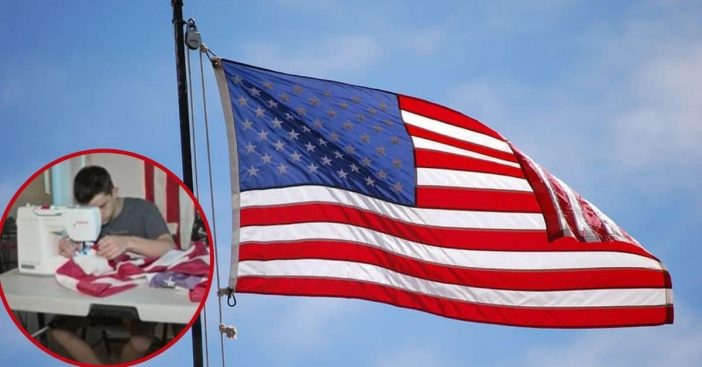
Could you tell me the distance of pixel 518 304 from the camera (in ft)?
43.4

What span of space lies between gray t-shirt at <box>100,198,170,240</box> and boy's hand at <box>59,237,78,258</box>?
0.24 metres

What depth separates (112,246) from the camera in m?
9.52

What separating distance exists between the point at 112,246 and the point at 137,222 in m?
0.36

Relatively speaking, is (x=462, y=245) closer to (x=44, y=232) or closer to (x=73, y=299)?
(x=73, y=299)

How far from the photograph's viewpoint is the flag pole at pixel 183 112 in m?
11.5

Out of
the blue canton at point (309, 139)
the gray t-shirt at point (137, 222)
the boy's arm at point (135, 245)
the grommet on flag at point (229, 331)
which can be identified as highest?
the blue canton at point (309, 139)

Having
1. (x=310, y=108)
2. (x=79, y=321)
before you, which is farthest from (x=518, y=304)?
(x=79, y=321)

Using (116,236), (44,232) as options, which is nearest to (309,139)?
(116,236)

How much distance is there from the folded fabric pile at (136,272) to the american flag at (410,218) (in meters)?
2.53

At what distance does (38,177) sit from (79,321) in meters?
1.19

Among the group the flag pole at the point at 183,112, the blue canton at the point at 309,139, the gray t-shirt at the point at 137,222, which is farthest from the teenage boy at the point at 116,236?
the blue canton at the point at 309,139

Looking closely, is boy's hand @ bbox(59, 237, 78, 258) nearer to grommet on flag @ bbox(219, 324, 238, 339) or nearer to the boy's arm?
the boy's arm

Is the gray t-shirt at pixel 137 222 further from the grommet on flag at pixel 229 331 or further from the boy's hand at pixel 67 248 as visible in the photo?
the grommet on flag at pixel 229 331

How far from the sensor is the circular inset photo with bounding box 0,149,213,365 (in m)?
9.14
